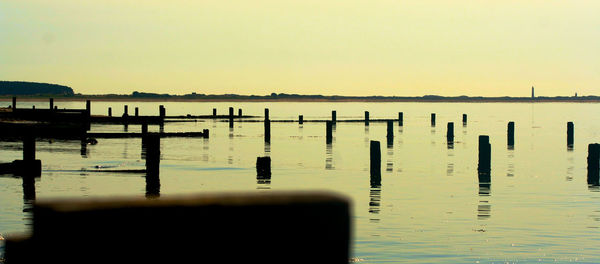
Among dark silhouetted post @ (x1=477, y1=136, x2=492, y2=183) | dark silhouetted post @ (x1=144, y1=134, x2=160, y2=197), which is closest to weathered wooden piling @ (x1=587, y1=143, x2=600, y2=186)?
dark silhouetted post @ (x1=477, y1=136, x2=492, y2=183)

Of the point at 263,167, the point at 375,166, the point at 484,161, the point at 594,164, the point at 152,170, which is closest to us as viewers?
the point at 152,170

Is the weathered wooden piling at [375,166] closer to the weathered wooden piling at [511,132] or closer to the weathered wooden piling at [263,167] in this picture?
the weathered wooden piling at [263,167]

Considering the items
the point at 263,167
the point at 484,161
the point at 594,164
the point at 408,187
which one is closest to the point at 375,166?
the point at 408,187

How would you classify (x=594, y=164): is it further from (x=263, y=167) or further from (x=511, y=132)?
(x=511, y=132)

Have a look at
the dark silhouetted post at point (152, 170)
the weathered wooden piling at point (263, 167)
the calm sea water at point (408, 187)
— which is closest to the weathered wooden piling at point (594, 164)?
the calm sea water at point (408, 187)

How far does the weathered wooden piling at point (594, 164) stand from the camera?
111ft

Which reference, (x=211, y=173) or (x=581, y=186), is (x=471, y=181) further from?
(x=211, y=173)

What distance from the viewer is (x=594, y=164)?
3434cm

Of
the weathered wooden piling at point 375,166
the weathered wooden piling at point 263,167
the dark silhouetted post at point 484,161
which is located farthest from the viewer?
the dark silhouetted post at point 484,161

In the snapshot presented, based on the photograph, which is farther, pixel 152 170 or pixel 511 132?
pixel 511 132

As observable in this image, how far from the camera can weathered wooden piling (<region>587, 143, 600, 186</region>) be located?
111ft

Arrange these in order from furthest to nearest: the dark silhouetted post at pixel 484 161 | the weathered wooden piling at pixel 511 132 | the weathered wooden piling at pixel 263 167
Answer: the weathered wooden piling at pixel 511 132 → the dark silhouetted post at pixel 484 161 → the weathered wooden piling at pixel 263 167

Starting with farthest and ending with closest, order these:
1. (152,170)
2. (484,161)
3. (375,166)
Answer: (484,161) → (375,166) → (152,170)

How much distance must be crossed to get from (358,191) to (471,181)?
6.73 m
